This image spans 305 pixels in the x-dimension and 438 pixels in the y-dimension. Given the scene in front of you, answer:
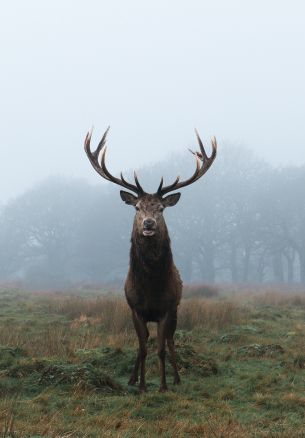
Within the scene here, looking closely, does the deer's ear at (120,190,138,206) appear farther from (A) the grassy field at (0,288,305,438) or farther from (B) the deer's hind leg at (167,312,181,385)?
(A) the grassy field at (0,288,305,438)

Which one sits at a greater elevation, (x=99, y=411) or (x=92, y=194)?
(x=92, y=194)

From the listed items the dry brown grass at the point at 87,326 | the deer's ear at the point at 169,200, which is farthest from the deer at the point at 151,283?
the dry brown grass at the point at 87,326

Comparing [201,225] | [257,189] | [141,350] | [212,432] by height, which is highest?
[257,189]

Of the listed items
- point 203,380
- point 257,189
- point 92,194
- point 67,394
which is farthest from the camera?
point 92,194

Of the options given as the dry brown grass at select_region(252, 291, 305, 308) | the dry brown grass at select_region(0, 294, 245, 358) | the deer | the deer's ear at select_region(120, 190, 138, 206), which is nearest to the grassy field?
the dry brown grass at select_region(0, 294, 245, 358)

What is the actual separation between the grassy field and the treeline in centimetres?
2696

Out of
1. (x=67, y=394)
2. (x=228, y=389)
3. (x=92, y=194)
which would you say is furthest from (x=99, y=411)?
(x=92, y=194)

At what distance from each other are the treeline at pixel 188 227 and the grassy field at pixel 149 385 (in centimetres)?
2696

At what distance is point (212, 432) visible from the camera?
447 cm

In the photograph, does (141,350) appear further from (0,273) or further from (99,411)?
(0,273)

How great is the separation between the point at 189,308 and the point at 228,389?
5.81 metres

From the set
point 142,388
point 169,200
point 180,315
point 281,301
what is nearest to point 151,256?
point 169,200

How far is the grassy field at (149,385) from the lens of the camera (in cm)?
466

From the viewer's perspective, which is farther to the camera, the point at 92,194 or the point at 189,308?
the point at 92,194
